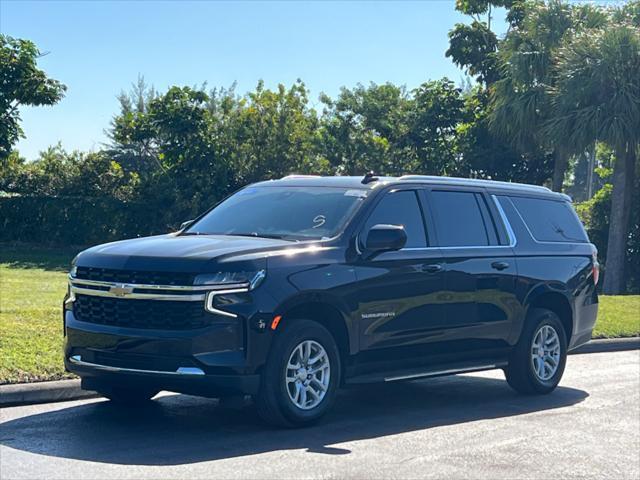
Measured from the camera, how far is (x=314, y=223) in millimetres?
8969

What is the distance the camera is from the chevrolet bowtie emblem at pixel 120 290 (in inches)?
311

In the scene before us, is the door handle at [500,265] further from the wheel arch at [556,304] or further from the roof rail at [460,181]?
the roof rail at [460,181]

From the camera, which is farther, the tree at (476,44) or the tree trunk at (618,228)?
the tree at (476,44)

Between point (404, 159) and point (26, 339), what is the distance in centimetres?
3068

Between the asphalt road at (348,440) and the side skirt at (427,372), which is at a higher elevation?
the side skirt at (427,372)

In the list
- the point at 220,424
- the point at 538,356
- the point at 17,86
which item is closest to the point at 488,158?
the point at 17,86

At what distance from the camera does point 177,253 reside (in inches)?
313

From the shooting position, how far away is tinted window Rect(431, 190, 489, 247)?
976 centimetres

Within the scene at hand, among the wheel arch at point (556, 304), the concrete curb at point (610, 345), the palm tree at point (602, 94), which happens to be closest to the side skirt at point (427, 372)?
the wheel arch at point (556, 304)

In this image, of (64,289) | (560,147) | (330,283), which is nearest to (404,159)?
(560,147)

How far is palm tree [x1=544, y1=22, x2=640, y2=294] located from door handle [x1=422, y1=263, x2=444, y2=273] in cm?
1984

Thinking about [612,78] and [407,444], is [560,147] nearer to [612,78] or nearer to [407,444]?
[612,78]

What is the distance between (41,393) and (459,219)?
13.3ft

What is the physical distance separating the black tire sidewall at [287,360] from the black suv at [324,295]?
0.04ft
